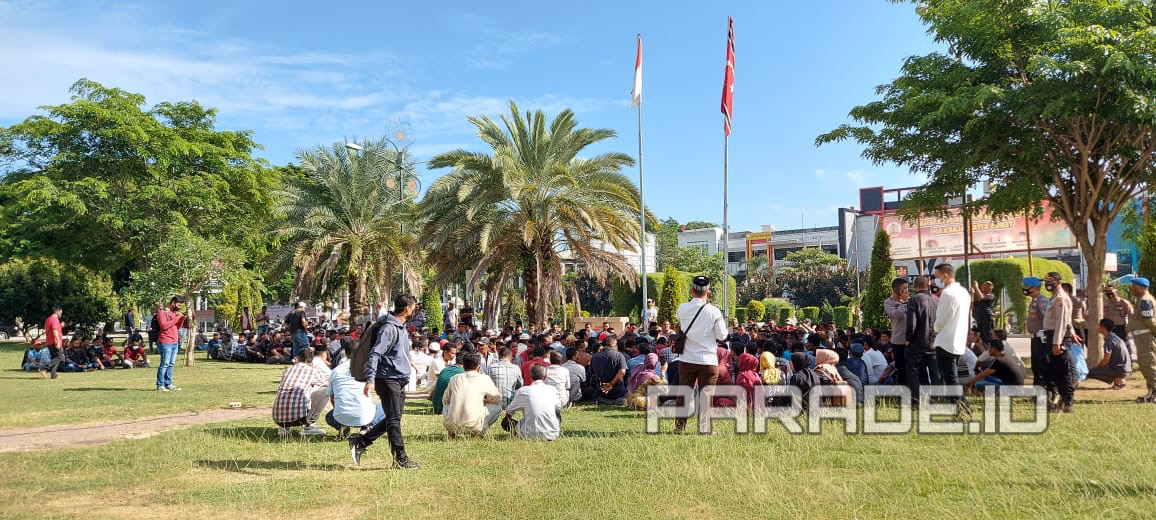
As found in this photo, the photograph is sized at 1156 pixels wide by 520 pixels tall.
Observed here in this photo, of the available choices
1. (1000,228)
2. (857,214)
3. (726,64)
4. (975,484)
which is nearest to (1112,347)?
(975,484)

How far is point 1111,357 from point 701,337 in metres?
Answer: 6.08

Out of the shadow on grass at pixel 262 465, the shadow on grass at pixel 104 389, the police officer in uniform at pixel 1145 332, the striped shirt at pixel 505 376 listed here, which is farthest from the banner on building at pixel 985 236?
the shadow on grass at pixel 262 465

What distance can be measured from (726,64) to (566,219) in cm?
598

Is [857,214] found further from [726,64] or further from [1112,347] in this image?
[1112,347]

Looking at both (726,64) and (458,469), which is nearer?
(458,469)

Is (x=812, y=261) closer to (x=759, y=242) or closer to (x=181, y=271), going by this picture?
(x=759, y=242)

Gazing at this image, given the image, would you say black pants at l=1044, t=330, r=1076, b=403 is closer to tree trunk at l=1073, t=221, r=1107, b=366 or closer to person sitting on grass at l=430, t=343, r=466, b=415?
tree trunk at l=1073, t=221, r=1107, b=366

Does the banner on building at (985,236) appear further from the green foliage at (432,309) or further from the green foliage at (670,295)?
the green foliage at (432,309)

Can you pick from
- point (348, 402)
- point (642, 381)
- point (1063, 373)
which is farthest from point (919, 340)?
point (348, 402)

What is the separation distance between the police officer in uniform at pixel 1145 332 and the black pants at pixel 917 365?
268 cm

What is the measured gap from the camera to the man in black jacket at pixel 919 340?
28.8 feet

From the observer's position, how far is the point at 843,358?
36.9ft

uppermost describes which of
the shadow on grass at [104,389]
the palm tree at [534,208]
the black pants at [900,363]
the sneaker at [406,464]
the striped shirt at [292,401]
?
the palm tree at [534,208]

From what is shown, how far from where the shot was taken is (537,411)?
8.09 meters
